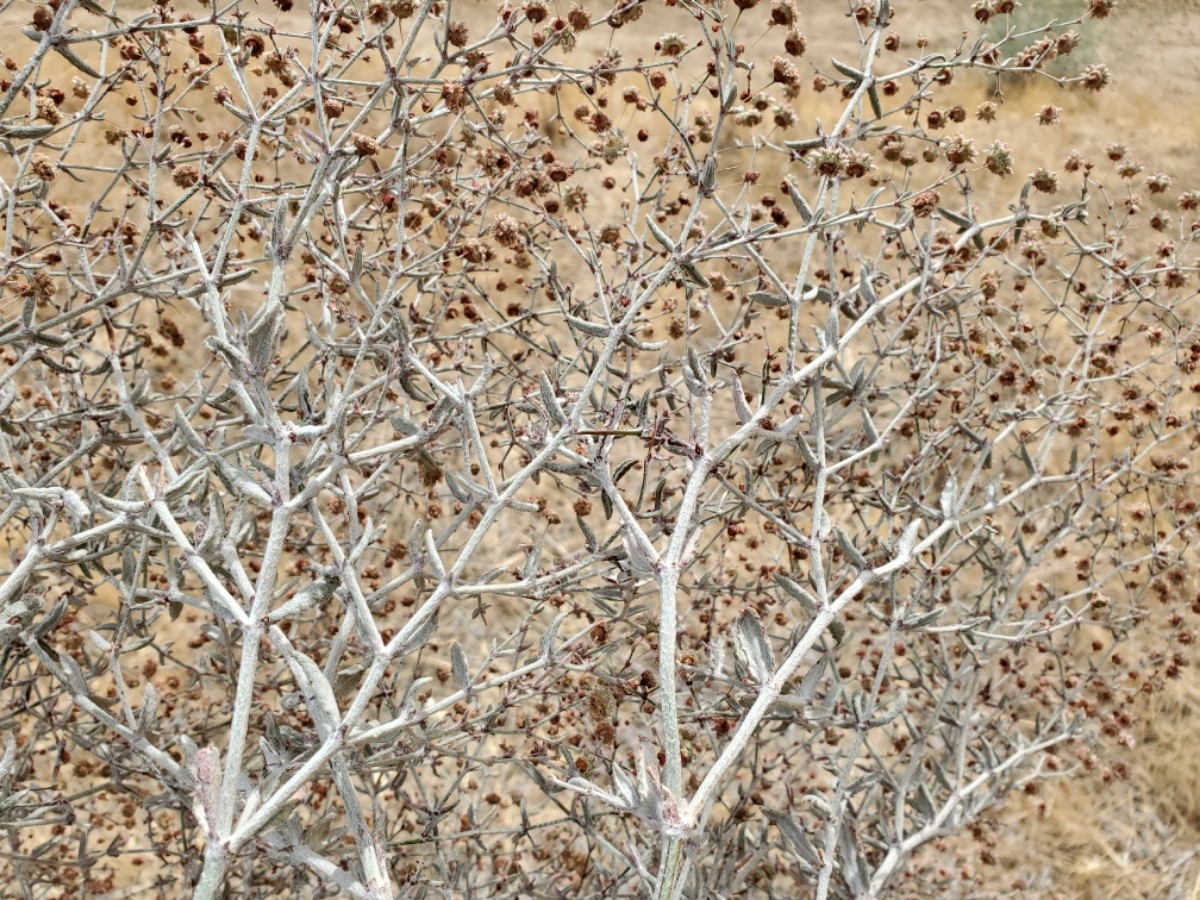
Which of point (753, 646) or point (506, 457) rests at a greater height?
point (753, 646)

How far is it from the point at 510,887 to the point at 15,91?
7.89 feet

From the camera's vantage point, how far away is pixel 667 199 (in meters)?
5.16

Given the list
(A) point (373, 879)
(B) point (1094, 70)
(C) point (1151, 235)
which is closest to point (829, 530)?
(A) point (373, 879)

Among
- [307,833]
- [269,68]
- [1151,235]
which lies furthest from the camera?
[1151,235]

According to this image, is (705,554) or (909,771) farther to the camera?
(705,554)

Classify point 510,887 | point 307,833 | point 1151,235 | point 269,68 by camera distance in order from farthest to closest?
point 1151,235, point 510,887, point 269,68, point 307,833

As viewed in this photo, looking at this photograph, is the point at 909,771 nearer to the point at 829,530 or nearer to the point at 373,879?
the point at 829,530

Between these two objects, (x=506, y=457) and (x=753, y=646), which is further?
(x=506, y=457)

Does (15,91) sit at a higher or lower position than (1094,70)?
higher

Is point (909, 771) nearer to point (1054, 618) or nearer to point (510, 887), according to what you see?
point (1054, 618)

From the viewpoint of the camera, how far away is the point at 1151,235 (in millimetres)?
6895

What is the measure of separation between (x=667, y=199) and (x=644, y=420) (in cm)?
333

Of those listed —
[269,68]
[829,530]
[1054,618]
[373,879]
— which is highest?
[269,68]

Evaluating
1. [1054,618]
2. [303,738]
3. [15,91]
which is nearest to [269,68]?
[15,91]
